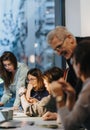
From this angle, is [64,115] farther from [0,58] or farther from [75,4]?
[75,4]

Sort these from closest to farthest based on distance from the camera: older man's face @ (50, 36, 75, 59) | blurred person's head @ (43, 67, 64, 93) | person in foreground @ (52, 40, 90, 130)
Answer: person in foreground @ (52, 40, 90, 130) < older man's face @ (50, 36, 75, 59) < blurred person's head @ (43, 67, 64, 93)

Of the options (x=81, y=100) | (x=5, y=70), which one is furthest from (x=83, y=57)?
(x=5, y=70)

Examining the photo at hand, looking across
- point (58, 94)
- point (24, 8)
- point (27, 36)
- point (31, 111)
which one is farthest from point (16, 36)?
point (58, 94)

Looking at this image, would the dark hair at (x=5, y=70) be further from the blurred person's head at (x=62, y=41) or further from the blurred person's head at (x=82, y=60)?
the blurred person's head at (x=82, y=60)

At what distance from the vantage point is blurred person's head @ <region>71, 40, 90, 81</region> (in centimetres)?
137

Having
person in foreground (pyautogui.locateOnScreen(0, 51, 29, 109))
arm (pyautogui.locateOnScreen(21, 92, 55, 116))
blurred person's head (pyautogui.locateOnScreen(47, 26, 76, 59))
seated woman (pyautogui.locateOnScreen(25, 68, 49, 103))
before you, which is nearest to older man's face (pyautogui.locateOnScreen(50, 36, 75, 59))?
blurred person's head (pyautogui.locateOnScreen(47, 26, 76, 59))

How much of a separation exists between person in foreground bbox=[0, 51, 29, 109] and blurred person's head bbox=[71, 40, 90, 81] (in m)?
2.13

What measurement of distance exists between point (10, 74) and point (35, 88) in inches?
24.9

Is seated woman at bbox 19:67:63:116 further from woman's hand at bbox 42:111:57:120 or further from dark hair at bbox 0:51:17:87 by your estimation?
dark hair at bbox 0:51:17:87

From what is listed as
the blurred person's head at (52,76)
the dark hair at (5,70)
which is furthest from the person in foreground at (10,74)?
the blurred person's head at (52,76)

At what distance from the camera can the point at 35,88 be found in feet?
10.3

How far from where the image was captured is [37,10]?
4.41 m

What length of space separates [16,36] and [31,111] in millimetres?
1752

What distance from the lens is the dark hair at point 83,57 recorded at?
1.37 m
